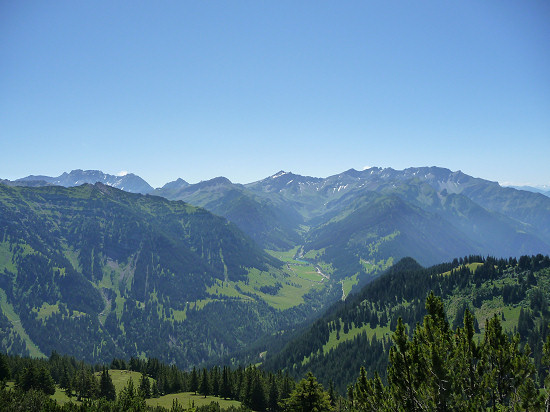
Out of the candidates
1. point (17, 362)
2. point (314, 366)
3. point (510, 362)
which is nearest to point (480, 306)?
point (314, 366)

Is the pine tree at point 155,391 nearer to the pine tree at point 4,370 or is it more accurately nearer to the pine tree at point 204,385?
the pine tree at point 204,385

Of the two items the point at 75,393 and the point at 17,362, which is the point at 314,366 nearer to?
the point at 75,393

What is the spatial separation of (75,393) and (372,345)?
139716mm

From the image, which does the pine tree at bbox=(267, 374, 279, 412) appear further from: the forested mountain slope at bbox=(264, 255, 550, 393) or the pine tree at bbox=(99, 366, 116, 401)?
the forested mountain slope at bbox=(264, 255, 550, 393)

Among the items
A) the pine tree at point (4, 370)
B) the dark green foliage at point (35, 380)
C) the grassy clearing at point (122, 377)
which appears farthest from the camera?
the grassy clearing at point (122, 377)

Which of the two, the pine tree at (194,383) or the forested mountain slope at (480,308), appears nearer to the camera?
the pine tree at (194,383)

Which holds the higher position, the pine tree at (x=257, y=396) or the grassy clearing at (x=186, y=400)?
the pine tree at (x=257, y=396)

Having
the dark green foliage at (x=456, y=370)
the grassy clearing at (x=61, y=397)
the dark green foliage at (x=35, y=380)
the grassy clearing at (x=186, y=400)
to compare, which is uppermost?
the dark green foliage at (x=456, y=370)

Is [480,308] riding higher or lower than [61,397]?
higher

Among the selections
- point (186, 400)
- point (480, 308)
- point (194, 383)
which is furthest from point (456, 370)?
point (480, 308)

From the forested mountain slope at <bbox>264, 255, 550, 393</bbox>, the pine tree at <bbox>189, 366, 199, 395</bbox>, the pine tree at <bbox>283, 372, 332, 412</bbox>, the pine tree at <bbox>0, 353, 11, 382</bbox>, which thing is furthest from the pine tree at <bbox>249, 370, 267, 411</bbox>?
the pine tree at <bbox>0, 353, 11, 382</bbox>

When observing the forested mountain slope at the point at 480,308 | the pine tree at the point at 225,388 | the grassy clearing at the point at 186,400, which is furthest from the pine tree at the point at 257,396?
the forested mountain slope at the point at 480,308

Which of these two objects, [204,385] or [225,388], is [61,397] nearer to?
[204,385]

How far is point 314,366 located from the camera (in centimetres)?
19362
